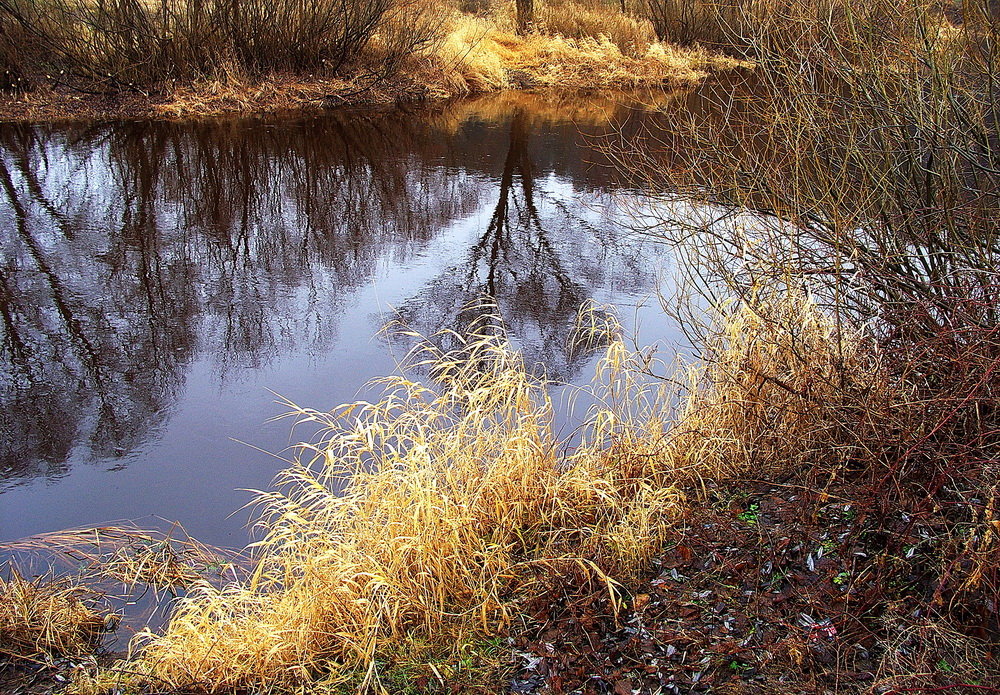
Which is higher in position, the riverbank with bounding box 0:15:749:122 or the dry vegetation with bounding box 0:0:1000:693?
the riverbank with bounding box 0:15:749:122

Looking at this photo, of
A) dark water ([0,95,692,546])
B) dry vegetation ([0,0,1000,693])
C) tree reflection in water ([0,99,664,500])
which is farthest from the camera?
tree reflection in water ([0,99,664,500])

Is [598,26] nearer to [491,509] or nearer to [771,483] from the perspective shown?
[491,509]

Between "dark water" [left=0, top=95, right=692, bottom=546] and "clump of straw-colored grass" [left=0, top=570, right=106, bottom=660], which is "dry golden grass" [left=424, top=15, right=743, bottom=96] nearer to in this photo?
"dark water" [left=0, top=95, right=692, bottom=546]

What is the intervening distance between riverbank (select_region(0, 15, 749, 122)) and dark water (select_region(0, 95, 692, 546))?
1261mm

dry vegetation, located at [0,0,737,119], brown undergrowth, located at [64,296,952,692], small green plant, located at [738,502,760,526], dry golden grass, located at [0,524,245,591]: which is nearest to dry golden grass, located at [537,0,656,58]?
dry vegetation, located at [0,0,737,119]

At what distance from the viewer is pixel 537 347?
7.48 m

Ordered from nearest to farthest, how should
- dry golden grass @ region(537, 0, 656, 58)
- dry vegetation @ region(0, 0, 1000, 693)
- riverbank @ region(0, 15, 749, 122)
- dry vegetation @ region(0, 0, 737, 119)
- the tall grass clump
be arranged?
dry vegetation @ region(0, 0, 1000, 693), the tall grass clump, dry vegetation @ region(0, 0, 737, 119), riverbank @ region(0, 15, 749, 122), dry golden grass @ region(537, 0, 656, 58)

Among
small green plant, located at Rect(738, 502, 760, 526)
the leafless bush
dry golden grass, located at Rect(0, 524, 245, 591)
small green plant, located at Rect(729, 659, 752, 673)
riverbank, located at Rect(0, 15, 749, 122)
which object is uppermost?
the leafless bush

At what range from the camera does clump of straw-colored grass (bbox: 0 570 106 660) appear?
4.18 m

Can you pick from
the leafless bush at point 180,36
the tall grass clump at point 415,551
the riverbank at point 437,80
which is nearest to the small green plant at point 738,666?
the tall grass clump at point 415,551

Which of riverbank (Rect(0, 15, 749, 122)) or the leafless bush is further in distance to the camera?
riverbank (Rect(0, 15, 749, 122))

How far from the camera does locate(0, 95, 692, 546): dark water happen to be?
19.2ft

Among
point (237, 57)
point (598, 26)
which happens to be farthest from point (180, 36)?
point (598, 26)

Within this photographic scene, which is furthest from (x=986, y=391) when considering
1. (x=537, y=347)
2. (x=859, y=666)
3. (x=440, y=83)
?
(x=440, y=83)
